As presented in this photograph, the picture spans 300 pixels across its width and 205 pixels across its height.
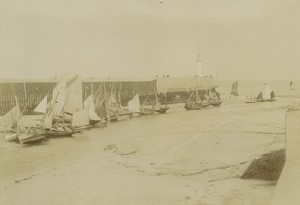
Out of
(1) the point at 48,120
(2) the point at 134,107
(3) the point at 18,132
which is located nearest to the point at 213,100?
(2) the point at 134,107

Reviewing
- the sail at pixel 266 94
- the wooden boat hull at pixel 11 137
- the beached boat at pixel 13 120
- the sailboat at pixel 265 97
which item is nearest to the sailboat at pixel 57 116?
the beached boat at pixel 13 120

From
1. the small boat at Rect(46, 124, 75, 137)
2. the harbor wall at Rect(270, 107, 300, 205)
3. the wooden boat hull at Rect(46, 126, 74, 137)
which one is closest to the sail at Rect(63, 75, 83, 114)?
the small boat at Rect(46, 124, 75, 137)

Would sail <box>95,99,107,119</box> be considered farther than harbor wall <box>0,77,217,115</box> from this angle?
Yes

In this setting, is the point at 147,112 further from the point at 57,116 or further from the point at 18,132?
the point at 18,132

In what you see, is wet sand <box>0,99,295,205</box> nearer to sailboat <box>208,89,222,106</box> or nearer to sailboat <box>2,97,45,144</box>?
sailboat <box>2,97,45,144</box>

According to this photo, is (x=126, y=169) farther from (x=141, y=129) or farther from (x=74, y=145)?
(x=141, y=129)

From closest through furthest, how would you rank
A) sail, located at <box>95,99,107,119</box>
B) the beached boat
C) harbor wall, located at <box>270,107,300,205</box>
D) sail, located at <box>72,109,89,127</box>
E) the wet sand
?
harbor wall, located at <box>270,107,300,205</box> → the wet sand → the beached boat → sail, located at <box>72,109,89,127</box> → sail, located at <box>95,99,107,119</box>

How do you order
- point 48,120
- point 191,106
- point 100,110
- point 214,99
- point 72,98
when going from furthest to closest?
point 214,99 < point 191,106 < point 100,110 < point 72,98 < point 48,120
